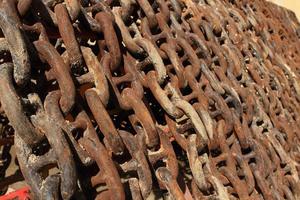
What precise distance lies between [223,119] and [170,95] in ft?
0.59

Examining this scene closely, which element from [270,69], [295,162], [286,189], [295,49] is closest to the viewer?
[286,189]

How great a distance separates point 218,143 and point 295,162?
477mm

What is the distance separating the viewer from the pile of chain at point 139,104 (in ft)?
2.01

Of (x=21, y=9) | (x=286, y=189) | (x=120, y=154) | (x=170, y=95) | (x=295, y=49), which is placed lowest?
(x=286, y=189)

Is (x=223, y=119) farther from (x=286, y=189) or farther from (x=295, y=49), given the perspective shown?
(x=295, y=49)

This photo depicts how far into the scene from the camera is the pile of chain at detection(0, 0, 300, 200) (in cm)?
61

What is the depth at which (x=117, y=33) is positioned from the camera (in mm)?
885

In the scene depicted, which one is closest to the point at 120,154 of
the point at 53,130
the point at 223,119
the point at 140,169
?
the point at 140,169

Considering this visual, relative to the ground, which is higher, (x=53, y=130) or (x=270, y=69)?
(x=270, y=69)

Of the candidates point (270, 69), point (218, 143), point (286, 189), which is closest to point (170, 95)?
point (218, 143)

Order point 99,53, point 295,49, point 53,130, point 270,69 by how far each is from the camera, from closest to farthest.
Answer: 1. point 53,130
2. point 99,53
3. point 270,69
4. point 295,49

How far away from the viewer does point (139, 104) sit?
0.79 metres

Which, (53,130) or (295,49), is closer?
(53,130)

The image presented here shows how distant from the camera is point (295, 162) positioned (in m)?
1.34
